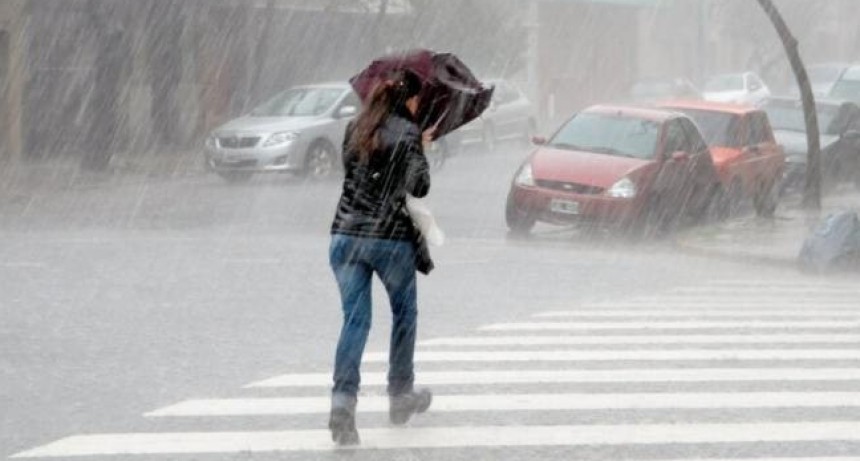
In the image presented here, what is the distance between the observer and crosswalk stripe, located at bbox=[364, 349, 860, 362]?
10406 mm

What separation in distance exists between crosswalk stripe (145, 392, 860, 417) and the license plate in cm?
983

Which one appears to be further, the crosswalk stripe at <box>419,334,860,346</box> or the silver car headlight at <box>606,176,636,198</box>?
the silver car headlight at <box>606,176,636,198</box>

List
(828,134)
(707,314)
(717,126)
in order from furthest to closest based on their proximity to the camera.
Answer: (828,134) < (717,126) < (707,314)

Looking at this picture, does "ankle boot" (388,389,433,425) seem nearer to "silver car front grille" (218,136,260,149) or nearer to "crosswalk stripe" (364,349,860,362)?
"crosswalk stripe" (364,349,860,362)

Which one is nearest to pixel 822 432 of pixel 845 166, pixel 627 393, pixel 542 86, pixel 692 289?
pixel 627 393

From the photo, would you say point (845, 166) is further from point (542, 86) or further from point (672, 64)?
point (672, 64)

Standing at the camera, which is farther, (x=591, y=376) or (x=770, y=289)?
(x=770, y=289)

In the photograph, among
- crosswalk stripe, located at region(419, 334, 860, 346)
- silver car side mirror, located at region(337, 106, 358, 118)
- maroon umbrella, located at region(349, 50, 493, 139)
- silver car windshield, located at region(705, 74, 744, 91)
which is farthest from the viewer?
silver car windshield, located at region(705, 74, 744, 91)

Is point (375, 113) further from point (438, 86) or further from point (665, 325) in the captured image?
point (665, 325)

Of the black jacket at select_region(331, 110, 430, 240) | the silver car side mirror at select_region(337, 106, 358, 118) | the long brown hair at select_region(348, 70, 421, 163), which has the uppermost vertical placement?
the long brown hair at select_region(348, 70, 421, 163)

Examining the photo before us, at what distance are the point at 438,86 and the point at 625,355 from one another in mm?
3133

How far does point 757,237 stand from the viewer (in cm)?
1956

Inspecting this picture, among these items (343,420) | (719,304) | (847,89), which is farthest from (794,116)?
(343,420)

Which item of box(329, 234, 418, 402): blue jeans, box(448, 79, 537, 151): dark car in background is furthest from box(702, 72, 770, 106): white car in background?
box(329, 234, 418, 402): blue jeans
